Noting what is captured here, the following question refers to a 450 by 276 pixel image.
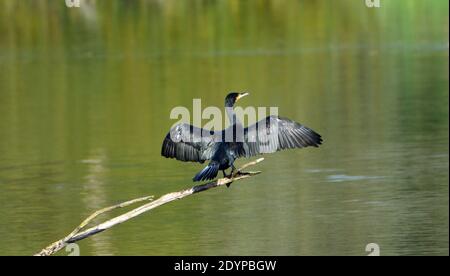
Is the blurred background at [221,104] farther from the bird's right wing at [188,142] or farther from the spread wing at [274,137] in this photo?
the spread wing at [274,137]

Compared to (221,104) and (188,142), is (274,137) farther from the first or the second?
(221,104)

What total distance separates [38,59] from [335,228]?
19.1 meters

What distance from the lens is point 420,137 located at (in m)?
17.7

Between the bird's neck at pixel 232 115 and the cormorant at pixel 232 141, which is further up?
the bird's neck at pixel 232 115

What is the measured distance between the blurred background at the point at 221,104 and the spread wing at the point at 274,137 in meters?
2.02

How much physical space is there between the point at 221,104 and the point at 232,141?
1154cm

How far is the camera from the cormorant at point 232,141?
10070 mm

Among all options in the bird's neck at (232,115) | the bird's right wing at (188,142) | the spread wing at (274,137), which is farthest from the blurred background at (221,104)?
the spread wing at (274,137)

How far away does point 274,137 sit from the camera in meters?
10.1

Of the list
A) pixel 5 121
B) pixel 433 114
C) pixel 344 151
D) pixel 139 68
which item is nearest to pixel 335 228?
pixel 344 151

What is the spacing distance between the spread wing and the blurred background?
2.02 metres

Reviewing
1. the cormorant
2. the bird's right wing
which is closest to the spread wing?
the cormorant

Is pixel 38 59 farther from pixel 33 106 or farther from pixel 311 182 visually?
pixel 311 182

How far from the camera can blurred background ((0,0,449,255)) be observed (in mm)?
12875
